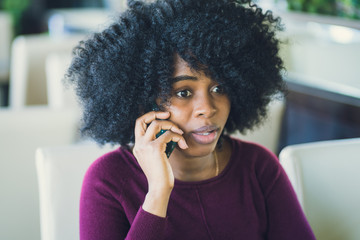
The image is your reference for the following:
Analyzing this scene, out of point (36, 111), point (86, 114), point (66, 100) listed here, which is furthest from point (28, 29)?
point (86, 114)

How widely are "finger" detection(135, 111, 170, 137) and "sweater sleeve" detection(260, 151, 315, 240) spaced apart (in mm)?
346

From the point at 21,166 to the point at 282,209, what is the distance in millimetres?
874

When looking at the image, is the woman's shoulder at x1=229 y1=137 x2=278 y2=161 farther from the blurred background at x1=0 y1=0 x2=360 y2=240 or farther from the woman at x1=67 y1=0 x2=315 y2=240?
the blurred background at x1=0 y1=0 x2=360 y2=240

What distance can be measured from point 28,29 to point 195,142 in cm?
609

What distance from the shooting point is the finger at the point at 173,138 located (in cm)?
108

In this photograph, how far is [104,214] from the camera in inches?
43.1

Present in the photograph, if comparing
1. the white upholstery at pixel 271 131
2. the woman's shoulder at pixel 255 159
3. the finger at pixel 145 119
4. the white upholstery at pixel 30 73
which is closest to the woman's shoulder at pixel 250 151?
the woman's shoulder at pixel 255 159

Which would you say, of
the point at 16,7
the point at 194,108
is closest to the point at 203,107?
the point at 194,108

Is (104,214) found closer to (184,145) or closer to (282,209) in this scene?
(184,145)

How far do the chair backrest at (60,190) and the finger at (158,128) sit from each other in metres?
0.30

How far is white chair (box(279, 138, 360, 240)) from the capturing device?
4.39 ft

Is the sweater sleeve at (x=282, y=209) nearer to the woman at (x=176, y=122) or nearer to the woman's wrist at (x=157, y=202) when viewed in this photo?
the woman at (x=176, y=122)

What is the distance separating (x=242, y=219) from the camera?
1.18 metres

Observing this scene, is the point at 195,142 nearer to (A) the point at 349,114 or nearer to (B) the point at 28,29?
(A) the point at 349,114
